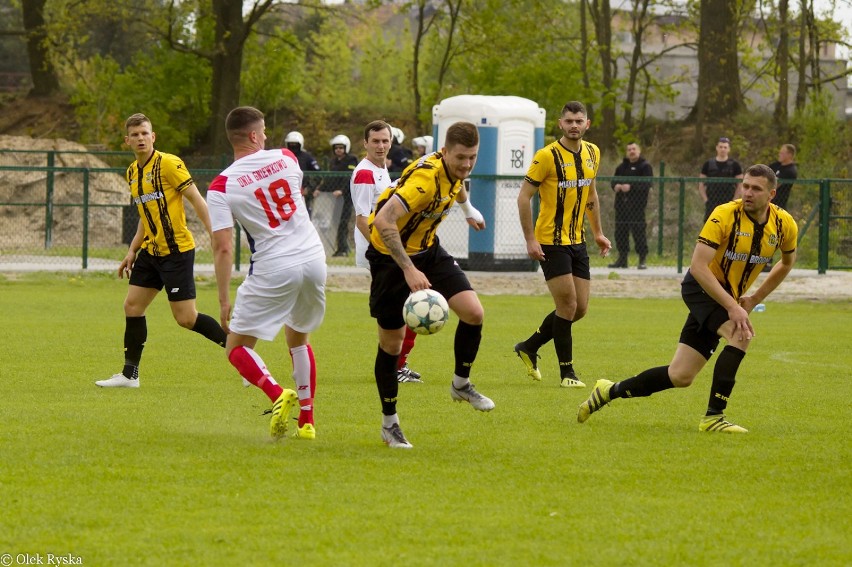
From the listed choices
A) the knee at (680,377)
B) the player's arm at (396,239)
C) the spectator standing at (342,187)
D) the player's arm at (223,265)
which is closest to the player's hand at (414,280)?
the player's arm at (396,239)

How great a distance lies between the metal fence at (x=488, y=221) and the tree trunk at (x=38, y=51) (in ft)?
30.3

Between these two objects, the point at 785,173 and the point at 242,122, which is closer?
the point at 242,122

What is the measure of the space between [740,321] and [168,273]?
14.2 ft

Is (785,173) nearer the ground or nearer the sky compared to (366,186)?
nearer the sky

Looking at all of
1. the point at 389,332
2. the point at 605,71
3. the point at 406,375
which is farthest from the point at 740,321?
the point at 605,71

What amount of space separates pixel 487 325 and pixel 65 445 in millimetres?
8490

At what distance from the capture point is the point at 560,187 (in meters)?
10.2

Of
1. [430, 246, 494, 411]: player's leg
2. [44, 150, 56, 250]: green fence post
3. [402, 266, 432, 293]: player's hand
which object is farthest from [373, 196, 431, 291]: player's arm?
[44, 150, 56, 250]: green fence post

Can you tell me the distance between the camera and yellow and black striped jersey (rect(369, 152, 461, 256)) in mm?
7191

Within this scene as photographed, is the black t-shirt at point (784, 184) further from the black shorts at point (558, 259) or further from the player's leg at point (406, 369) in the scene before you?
the player's leg at point (406, 369)

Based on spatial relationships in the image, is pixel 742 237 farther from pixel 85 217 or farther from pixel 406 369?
pixel 85 217

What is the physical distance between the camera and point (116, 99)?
3459 cm

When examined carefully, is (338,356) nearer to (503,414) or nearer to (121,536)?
(503,414)

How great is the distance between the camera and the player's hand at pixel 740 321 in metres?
7.50
